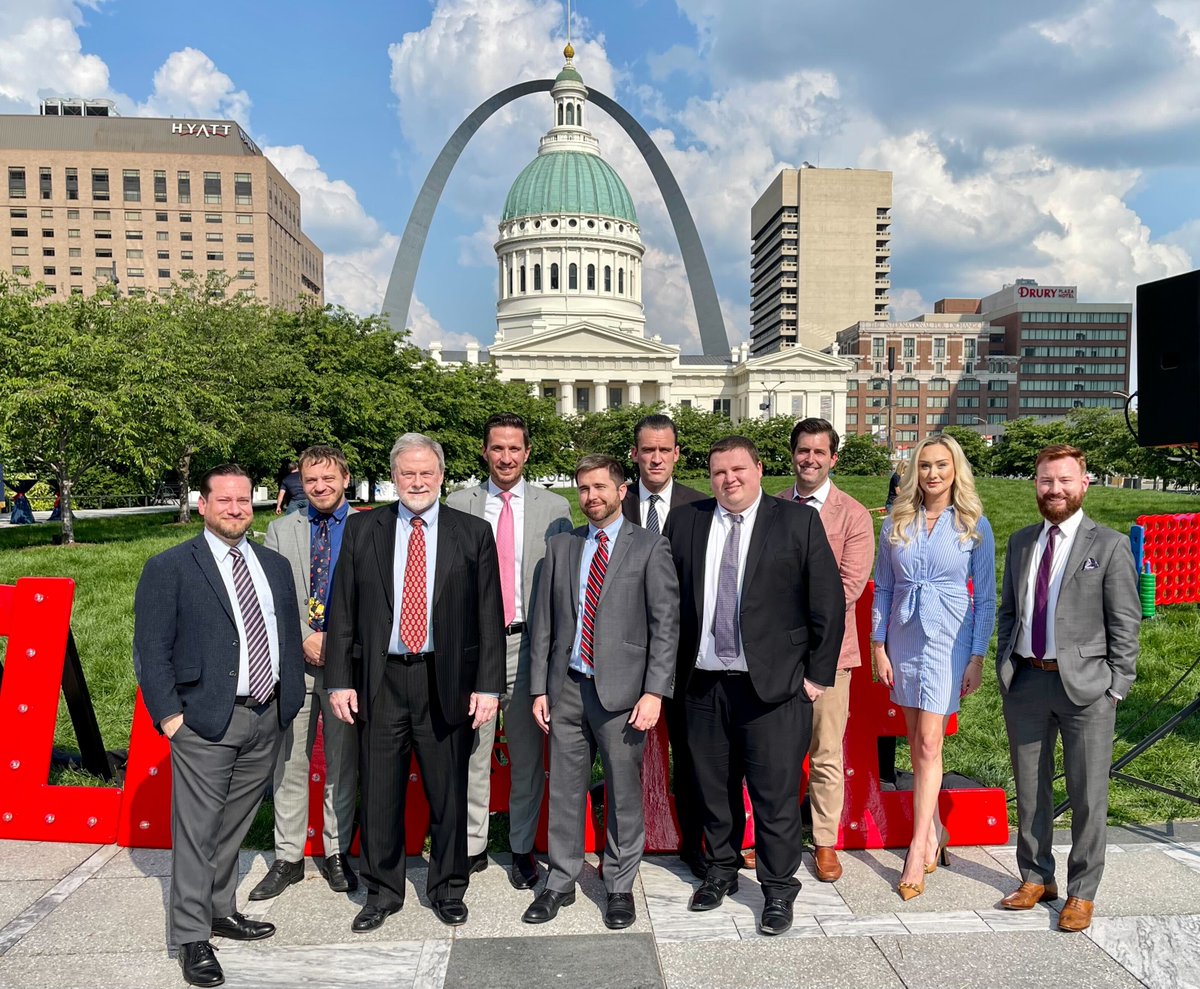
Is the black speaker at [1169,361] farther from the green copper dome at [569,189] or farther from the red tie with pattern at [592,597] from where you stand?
the green copper dome at [569,189]

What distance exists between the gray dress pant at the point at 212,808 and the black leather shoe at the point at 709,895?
7.29 feet

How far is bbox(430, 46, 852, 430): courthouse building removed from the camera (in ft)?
331

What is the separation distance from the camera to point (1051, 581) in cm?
439

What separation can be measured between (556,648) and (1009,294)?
149459mm

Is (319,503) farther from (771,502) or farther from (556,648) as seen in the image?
(771,502)

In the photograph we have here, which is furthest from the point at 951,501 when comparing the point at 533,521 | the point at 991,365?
the point at 991,365

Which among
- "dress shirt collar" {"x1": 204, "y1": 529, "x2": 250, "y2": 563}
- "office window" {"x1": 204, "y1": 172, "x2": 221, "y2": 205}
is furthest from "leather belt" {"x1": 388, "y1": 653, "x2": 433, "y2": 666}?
"office window" {"x1": 204, "y1": 172, "x2": 221, "y2": 205}

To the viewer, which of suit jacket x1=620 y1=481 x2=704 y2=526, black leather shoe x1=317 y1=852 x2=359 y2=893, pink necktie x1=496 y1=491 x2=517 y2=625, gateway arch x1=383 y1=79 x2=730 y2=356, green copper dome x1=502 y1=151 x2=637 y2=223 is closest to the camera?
black leather shoe x1=317 y1=852 x2=359 y2=893

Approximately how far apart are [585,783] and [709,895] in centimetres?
83

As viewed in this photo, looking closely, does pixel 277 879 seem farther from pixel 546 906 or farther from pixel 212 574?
pixel 212 574

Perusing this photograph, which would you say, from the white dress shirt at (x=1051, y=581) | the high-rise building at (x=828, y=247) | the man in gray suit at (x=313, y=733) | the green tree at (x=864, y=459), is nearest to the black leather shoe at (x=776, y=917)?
the white dress shirt at (x=1051, y=581)

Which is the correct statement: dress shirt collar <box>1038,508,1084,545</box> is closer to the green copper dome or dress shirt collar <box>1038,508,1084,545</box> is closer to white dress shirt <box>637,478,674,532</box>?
white dress shirt <box>637,478,674,532</box>

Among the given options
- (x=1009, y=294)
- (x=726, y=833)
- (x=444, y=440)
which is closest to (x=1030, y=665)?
(x=726, y=833)

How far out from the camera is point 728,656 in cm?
440
